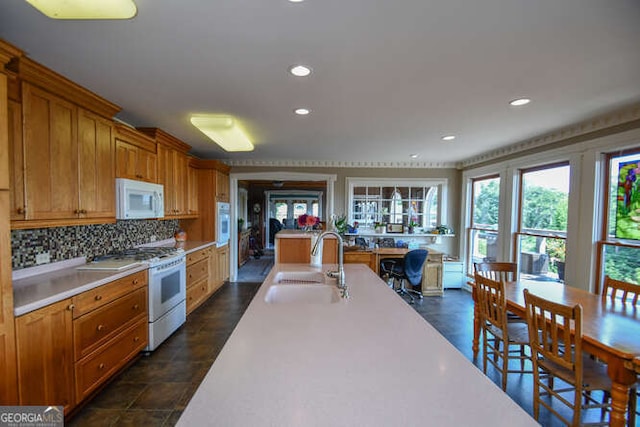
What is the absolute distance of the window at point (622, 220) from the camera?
2.49 m

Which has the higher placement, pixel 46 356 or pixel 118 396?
pixel 46 356

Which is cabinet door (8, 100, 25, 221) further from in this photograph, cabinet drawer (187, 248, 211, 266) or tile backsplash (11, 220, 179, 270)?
cabinet drawer (187, 248, 211, 266)

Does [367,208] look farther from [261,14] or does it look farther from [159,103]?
[261,14]

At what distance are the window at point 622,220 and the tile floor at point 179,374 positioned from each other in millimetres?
1421

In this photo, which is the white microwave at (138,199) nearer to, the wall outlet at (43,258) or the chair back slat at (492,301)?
the wall outlet at (43,258)


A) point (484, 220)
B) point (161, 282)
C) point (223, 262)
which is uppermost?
point (484, 220)

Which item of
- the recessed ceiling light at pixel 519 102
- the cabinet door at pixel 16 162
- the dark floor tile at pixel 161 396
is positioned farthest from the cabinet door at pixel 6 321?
the recessed ceiling light at pixel 519 102

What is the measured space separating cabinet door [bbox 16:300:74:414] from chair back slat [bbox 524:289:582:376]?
2996 millimetres

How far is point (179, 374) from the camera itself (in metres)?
2.39

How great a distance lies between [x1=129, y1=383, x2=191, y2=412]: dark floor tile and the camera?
2.00 m

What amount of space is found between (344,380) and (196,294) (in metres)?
3.60

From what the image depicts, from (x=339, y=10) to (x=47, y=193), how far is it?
222cm

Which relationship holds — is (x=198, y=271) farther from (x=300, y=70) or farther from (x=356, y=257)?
(x=300, y=70)

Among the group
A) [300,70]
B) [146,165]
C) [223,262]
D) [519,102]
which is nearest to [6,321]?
[146,165]
